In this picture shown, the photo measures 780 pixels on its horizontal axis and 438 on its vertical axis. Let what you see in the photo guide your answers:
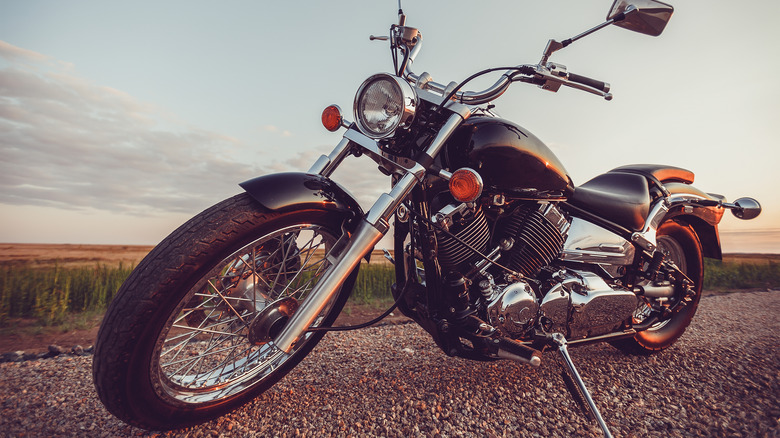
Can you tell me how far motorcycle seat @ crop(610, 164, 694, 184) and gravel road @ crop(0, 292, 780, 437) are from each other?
1436 mm

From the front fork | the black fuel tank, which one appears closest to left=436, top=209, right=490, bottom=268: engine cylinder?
the black fuel tank

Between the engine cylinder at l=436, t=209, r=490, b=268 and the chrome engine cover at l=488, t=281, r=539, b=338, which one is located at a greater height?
the engine cylinder at l=436, t=209, r=490, b=268

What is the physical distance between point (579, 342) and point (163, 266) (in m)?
2.29

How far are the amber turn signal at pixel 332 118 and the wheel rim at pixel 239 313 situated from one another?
58 cm

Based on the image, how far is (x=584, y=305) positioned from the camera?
92.4 inches

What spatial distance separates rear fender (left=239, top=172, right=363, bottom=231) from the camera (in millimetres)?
1716

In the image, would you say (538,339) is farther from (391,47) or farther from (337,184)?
(391,47)

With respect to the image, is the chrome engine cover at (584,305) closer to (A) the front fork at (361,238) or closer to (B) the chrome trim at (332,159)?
(A) the front fork at (361,238)

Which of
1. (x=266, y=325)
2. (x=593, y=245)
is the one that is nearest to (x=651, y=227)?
(x=593, y=245)

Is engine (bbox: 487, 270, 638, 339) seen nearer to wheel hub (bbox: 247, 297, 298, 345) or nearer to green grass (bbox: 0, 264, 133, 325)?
wheel hub (bbox: 247, 297, 298, 345)

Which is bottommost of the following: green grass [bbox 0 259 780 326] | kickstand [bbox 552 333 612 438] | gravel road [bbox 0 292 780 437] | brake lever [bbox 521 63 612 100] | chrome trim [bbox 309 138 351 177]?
green grass [bbox 0 259 780 326]

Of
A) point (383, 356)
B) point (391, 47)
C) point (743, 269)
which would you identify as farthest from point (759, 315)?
point (391, 47)

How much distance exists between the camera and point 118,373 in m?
1.53

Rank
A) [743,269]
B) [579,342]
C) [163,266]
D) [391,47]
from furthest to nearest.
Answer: [743,269] < [579,342] < [391,47] < [163,266]
